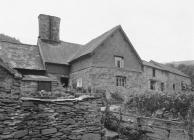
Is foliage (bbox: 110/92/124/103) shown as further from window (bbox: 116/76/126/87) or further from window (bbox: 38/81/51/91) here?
window (bbox: 38/81/51/91)

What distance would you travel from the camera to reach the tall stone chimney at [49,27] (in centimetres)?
2866

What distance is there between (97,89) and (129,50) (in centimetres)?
699

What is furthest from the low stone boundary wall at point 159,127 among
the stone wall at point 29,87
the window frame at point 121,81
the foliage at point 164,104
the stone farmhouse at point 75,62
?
the window frame at point 121,81

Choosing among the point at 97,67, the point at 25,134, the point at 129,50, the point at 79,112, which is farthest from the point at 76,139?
the point at 129,50

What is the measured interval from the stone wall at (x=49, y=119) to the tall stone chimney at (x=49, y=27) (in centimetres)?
2268

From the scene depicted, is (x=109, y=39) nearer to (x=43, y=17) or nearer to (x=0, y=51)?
(x=43, y=17)

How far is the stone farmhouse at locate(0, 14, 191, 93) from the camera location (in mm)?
23375

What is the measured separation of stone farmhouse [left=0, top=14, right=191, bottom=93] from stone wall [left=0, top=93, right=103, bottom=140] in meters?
14.4

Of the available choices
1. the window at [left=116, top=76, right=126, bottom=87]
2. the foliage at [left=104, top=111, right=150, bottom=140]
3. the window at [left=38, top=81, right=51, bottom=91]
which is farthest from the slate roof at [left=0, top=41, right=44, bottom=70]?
the foliage at [left=104, top=111, right=150, bottom=140]

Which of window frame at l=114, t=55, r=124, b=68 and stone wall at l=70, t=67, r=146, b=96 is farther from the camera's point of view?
window frame at l=114, t=55, r=124, b=68

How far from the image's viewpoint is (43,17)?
28.8 m

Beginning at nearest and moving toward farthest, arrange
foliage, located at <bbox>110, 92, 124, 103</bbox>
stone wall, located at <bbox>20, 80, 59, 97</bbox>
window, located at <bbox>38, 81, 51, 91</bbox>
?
1. stone wall, located at <bbox>20, 80, 59, 97</bbox>
2. window, located at <bbox>38, 81, 51, 91</bbox>
3. foliage, located at <bbox>110, 92, 124, 103</bbox>

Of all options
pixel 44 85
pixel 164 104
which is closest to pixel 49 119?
pixel 164 104

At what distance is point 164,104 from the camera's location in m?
12.5
